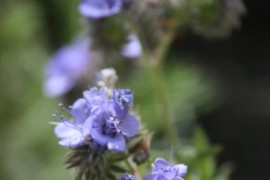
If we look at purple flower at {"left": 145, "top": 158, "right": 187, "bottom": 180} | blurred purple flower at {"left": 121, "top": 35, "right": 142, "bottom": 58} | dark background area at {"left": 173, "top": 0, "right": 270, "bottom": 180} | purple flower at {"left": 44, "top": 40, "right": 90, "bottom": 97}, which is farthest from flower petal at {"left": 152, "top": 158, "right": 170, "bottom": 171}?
dark background area at {"left": 173, "top": 0, "right": 270, "bottom": 180}

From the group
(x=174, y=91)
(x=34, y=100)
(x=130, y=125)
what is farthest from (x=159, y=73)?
(x=34, y=100)

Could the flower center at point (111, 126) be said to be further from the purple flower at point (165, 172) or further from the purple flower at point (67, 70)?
the purple flower at point (67, 70)

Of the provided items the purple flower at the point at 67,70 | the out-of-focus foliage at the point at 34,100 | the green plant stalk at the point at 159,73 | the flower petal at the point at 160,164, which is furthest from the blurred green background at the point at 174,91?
the flower petal at the point at 160,164

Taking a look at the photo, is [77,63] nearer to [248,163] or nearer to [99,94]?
[99,94]

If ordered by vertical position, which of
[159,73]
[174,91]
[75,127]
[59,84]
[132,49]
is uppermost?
[174,91]

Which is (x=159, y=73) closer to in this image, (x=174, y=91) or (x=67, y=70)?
(x=67, y=70)

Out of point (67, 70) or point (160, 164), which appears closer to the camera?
point (160, 164)

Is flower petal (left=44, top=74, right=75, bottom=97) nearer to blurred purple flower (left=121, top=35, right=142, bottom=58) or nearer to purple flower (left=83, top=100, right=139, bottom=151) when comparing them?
blurred purple flower (left=121, top=35, right=142, bottom=58)
